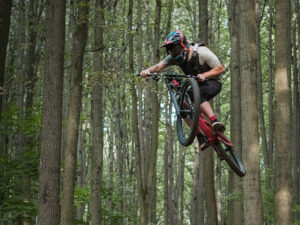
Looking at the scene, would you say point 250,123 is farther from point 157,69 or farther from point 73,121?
point 73,121

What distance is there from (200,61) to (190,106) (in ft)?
2.11

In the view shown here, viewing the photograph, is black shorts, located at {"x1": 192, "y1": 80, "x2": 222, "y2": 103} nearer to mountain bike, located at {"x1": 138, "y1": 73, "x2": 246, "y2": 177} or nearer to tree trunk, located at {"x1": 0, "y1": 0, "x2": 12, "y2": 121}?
mountain bike, located at {"x1": 138, "y1": 73, "x2": 246, "y2": 177}

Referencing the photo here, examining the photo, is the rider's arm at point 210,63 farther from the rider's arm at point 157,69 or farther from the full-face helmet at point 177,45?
the rider's arm at point 157,69

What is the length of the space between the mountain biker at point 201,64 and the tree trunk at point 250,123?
1.85m

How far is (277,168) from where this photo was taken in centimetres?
885

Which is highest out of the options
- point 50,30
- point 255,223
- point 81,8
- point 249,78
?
point 81,8

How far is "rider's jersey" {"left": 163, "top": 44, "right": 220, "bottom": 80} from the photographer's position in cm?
573

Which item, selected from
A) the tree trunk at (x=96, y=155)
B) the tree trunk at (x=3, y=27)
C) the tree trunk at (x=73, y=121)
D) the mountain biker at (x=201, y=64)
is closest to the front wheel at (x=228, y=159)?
the mountain biker at (x=201, y=64)

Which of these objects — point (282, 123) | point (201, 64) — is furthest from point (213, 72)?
point (282, 123)

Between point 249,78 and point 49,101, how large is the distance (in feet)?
11.8

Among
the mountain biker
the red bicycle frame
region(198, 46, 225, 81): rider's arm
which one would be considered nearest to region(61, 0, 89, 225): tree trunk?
the mountain biker

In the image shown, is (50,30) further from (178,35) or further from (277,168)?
(277,168)

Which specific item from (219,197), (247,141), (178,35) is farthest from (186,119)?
(219,197)

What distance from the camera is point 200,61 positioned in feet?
19.1
